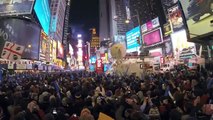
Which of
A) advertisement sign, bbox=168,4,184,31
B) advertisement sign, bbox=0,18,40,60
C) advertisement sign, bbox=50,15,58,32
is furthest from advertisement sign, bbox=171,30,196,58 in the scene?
advertisement sign, bbox=50,15,58,32

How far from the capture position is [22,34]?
68.9 meters

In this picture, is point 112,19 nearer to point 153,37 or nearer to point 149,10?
point 149,10

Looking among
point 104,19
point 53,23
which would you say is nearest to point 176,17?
point 53,23

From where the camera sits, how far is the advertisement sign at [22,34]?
66.4 meters

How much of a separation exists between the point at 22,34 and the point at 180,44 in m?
39.2

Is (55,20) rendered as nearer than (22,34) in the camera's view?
No

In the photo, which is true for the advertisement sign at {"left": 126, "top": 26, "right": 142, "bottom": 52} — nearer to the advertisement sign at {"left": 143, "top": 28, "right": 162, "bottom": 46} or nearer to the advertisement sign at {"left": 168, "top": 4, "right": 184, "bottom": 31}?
the advertisement sign at {"left": 143, "top": 28, "right": 162, "bottom": 46}

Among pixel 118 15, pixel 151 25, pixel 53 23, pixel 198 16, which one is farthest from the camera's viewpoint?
pixel 118 15

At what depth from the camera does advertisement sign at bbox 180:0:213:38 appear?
26013mm

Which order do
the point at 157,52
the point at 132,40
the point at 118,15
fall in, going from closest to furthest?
the point at 157,52 → the point at 132,40 → the point at 118,15

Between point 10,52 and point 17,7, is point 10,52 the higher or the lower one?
the lower one

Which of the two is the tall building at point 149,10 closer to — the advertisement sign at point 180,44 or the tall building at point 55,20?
the advertisement sign at point 180,44

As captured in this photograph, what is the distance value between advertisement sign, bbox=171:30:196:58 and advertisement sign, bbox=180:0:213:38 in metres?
24.2

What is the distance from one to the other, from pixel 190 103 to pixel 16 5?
65.6 meters
